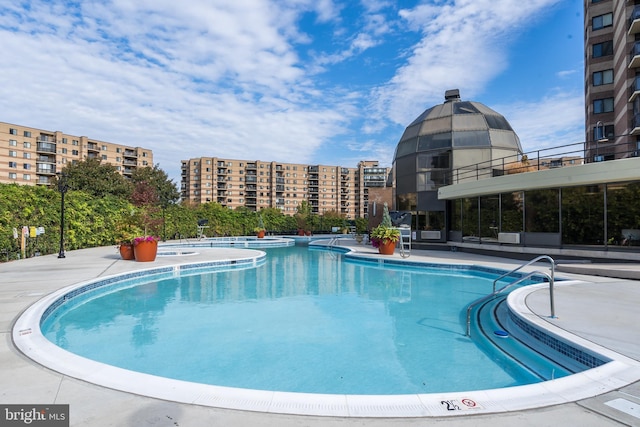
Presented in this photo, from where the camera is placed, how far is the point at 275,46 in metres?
17.5

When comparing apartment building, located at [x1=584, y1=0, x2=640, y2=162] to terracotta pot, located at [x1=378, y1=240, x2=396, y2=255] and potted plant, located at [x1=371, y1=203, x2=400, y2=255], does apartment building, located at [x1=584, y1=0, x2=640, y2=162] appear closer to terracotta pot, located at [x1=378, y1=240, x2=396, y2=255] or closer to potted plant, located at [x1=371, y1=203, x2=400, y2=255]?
potted plant, located at [x1=371, y1=203, x2=400, y2=255]

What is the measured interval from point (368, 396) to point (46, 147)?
8551cm

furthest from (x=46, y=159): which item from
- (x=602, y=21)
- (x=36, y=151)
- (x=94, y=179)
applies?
(x=602, y=21)

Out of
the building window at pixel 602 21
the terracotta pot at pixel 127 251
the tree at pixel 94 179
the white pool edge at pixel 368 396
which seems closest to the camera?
the white pool edge at pixel 368 396

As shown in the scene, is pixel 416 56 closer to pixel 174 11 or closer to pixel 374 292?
pixel 174 11

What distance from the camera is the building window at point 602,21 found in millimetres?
27250

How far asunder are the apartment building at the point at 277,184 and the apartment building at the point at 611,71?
70272 millimetres

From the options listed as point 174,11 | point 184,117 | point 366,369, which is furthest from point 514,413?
point 184,117

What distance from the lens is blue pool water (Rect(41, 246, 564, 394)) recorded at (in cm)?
430

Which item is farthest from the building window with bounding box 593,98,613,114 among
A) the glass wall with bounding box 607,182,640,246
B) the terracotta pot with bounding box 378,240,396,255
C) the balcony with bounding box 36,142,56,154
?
the balcony with bounding box 36,142,56,154

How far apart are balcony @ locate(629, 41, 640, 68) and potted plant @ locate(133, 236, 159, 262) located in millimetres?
30065

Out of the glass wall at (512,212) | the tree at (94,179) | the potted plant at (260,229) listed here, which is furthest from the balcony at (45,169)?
the glass wall at (512,212)

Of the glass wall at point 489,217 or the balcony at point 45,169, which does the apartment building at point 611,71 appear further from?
the balcony at point 45,169

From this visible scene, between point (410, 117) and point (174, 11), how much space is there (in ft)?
58.4
